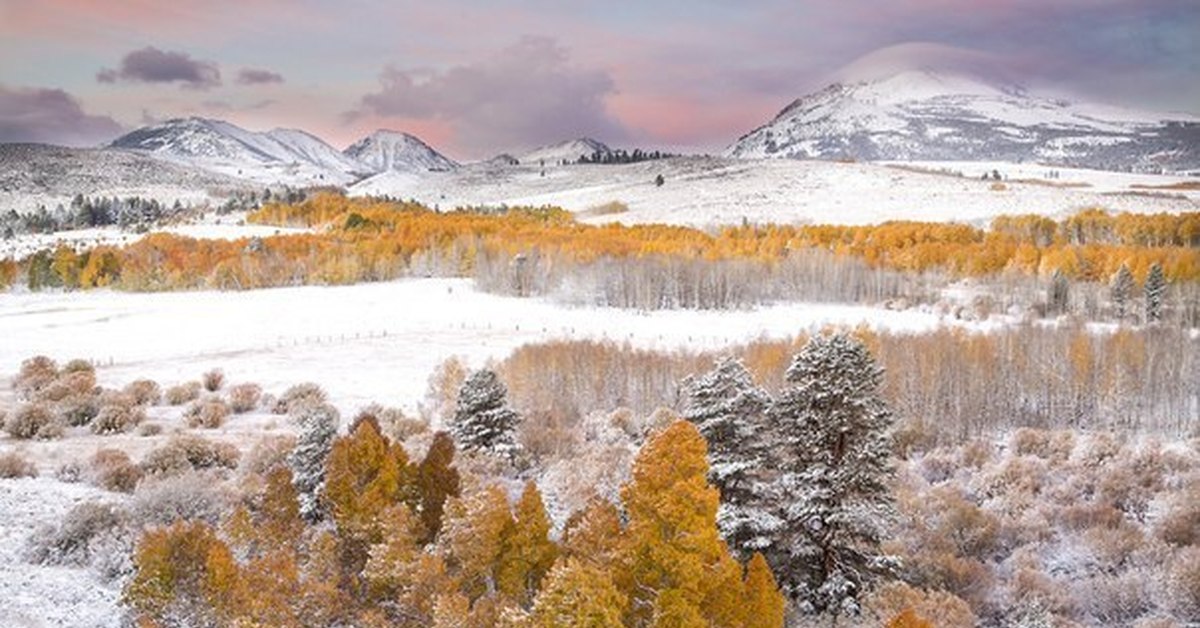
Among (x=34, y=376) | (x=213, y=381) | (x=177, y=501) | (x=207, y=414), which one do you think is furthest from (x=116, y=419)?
(x=177, y=501)

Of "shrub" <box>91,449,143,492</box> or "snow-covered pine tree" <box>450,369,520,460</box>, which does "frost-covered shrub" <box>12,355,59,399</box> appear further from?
"snow-covered pine tree" <box>450,369,520,460</box>

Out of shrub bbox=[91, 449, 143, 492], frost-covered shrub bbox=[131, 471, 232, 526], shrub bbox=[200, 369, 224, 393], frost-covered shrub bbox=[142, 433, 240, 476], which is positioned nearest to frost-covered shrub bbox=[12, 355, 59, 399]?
shrub bbox=[200, 369, 224, 393]

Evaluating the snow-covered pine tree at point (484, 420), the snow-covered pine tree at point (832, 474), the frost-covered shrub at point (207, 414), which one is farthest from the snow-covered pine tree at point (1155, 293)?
the frost-covered shrub at point (207, 414)

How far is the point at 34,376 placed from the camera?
58.5 m

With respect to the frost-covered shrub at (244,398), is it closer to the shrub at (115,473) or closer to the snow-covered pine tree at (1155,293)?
the shrub at (115,473)

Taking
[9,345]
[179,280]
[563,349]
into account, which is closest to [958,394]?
[563,349]

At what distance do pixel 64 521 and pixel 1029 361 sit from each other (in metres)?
64.2

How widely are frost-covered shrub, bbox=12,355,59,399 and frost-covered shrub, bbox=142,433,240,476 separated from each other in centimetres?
2194

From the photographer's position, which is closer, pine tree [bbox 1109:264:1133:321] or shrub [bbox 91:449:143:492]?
shrub [bbox 91:449:143:492]

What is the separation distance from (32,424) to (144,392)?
10175 mm

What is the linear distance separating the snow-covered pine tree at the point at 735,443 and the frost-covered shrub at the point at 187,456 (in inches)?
952

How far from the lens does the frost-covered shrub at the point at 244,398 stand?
54.9m

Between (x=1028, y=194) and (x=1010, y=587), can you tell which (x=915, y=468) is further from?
(x=1028, y=194)

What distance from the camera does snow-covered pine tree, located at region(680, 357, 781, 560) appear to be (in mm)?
24750
